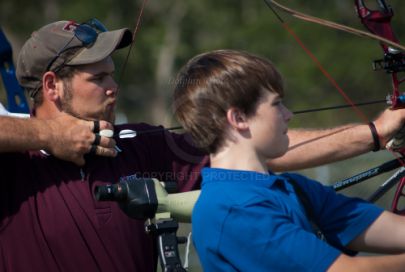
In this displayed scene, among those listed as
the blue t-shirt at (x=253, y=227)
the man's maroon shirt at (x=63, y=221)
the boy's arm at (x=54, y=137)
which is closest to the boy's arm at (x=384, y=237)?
the blue t-shirt at (x=253, y=227)

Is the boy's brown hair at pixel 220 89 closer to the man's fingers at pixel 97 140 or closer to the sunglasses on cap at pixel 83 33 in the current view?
the man's fingers at pixel 97 140

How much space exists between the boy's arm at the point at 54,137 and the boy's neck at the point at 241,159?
93 cm

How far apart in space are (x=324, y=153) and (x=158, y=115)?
71.8 feet

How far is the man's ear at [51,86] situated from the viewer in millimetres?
3514

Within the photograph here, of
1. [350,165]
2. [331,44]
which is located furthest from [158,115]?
[350,165]

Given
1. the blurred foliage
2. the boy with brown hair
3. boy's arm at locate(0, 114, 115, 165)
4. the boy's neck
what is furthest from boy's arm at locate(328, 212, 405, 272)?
the blurred foliage

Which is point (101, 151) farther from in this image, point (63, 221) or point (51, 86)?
point (51, 86)

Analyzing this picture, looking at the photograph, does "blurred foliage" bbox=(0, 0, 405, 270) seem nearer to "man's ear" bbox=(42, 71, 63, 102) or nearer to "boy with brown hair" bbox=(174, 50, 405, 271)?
"man's ear" bbox=(42, 71, 63, 102)

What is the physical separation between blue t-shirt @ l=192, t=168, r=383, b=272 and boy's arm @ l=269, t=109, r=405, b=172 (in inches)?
50.2

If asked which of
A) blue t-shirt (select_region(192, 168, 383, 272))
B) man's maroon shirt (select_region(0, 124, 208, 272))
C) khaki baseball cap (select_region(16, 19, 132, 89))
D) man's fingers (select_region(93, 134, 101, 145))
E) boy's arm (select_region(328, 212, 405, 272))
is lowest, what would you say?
man's maroon shirt (select_region(0, 124, 208, 272))

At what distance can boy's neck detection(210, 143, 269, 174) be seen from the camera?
8.09ft

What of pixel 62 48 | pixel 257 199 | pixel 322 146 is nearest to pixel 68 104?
pixel 62 48

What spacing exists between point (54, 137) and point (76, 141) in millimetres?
79

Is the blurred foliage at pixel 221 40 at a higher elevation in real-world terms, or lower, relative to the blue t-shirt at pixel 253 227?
lower
